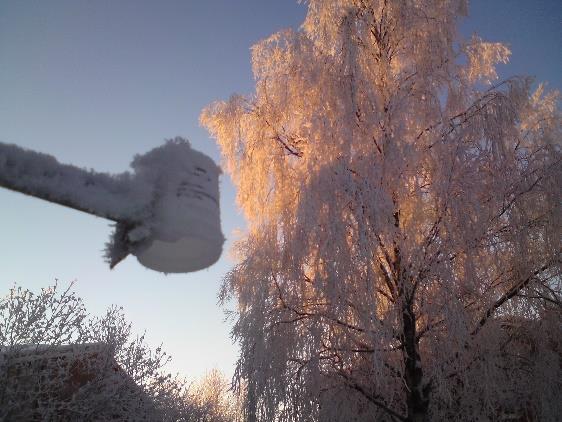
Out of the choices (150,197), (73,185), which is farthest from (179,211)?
(73,185)

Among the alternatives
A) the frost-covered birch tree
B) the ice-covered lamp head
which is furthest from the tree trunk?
the ice-covered lamp head

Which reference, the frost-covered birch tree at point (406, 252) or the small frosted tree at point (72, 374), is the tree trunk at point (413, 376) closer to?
the frost-covered birch tree at point (406, 252)

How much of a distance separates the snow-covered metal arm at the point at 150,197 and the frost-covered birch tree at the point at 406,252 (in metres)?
4.06

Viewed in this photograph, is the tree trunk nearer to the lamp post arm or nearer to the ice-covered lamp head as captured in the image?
the ice-covered lamp head

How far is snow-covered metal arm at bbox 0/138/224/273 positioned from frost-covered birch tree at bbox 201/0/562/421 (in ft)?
13.3

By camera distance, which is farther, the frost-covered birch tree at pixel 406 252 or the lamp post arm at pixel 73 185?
the frost-covered birch tree at pixel 406 252

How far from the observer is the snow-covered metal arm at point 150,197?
94 cm

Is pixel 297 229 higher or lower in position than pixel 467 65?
lower

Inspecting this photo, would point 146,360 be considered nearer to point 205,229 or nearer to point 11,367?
point 11,367

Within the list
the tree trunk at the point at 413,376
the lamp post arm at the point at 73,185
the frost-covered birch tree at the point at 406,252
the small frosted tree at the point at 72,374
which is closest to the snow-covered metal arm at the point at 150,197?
the lamp post arm at the point at 73,185

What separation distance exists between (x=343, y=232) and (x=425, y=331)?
1.73m

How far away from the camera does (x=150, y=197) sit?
3.50 feet

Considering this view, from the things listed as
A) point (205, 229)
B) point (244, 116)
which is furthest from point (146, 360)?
point (205, 229)

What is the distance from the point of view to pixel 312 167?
607 centimetres
